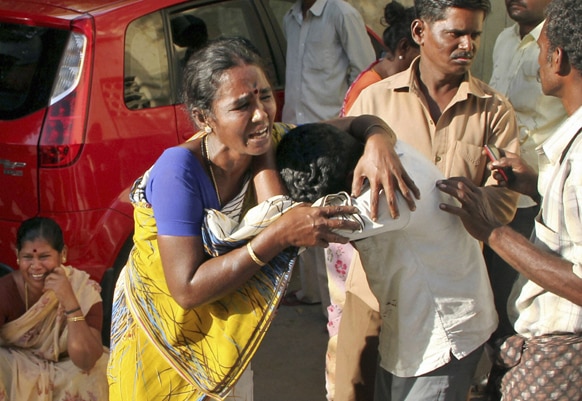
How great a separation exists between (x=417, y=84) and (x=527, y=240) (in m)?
1.03

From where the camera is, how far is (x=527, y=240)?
2.22 m

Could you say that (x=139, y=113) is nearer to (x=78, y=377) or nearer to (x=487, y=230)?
(x=78, y=377)

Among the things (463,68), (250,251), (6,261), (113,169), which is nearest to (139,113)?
(113,169)

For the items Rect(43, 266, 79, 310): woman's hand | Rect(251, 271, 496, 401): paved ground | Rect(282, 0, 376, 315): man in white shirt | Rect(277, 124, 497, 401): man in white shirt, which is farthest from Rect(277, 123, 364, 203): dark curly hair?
Rect(282, 0, 376, 315): man in white shirt

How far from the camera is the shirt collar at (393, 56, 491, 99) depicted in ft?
9.75

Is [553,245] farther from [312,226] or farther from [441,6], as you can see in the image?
[441,6]

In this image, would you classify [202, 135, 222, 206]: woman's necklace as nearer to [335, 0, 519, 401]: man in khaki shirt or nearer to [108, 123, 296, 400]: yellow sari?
[108, 123, 296, 400]: yellow sari

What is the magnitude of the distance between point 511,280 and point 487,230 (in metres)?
1.55

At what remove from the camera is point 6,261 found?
400cm

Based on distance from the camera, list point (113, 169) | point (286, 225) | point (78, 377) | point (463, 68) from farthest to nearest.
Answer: point (113, 169) → point (78, 377) → point (463, 68) → point (286, 225)

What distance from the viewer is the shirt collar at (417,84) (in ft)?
9.75

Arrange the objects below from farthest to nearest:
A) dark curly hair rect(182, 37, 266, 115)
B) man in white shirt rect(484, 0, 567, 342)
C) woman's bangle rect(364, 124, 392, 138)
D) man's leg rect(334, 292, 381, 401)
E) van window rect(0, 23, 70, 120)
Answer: van window rect(0, 23, 70, 120), man in white shirt rect(484, 0, 567, 342), man's leg rect(334, 292, 381, 401), woman's bangle rect(364, 124, 392, 138), dark curly hair rect(182, 37, 266, 115)

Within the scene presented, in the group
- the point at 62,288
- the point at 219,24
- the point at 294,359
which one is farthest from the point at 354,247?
the point at 219,24

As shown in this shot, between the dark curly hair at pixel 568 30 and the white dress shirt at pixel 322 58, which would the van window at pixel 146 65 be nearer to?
the white dress shirt at pixel 322 58
